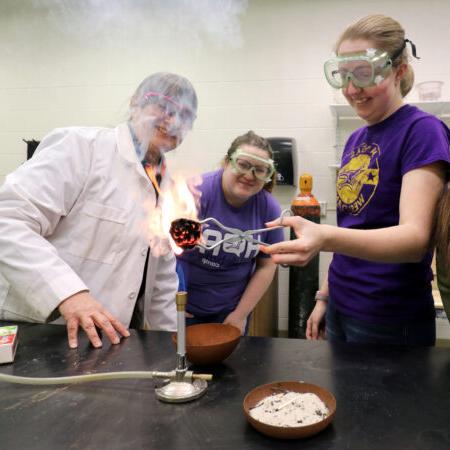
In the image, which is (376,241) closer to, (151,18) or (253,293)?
(253,293)

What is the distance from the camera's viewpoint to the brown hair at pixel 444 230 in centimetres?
121

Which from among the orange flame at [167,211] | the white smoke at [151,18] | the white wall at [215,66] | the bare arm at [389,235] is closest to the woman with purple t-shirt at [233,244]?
the orange flame at [167,211]

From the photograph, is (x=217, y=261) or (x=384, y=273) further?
(x=217, y=261)

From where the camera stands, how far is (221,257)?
6.64 feet

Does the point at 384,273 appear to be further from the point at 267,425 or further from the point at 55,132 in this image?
the point at 55,132

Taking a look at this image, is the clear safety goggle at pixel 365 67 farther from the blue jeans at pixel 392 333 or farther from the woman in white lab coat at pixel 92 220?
the blue jeans at pixel 392 333

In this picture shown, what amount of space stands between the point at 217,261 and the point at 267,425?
1.24 m

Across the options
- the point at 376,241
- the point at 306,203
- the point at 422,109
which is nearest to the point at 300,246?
the point at 376,241

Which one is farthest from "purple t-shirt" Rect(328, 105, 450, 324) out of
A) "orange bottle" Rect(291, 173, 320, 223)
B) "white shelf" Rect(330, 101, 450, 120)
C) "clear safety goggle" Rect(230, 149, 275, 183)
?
"white shelf" Rect(330, 101, 450, 120)

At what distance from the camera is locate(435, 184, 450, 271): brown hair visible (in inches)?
47.6

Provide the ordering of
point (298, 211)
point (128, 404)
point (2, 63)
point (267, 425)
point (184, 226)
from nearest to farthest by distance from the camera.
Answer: point (267, 425)
point (128, 404)
point (184, 226)
point (298, 211)
point (2, 63)

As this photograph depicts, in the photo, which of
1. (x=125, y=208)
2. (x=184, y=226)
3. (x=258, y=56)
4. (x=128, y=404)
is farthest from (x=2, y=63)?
(x=128, y=404)

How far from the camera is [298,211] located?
142 inches

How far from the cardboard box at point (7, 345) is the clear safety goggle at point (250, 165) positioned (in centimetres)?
120
